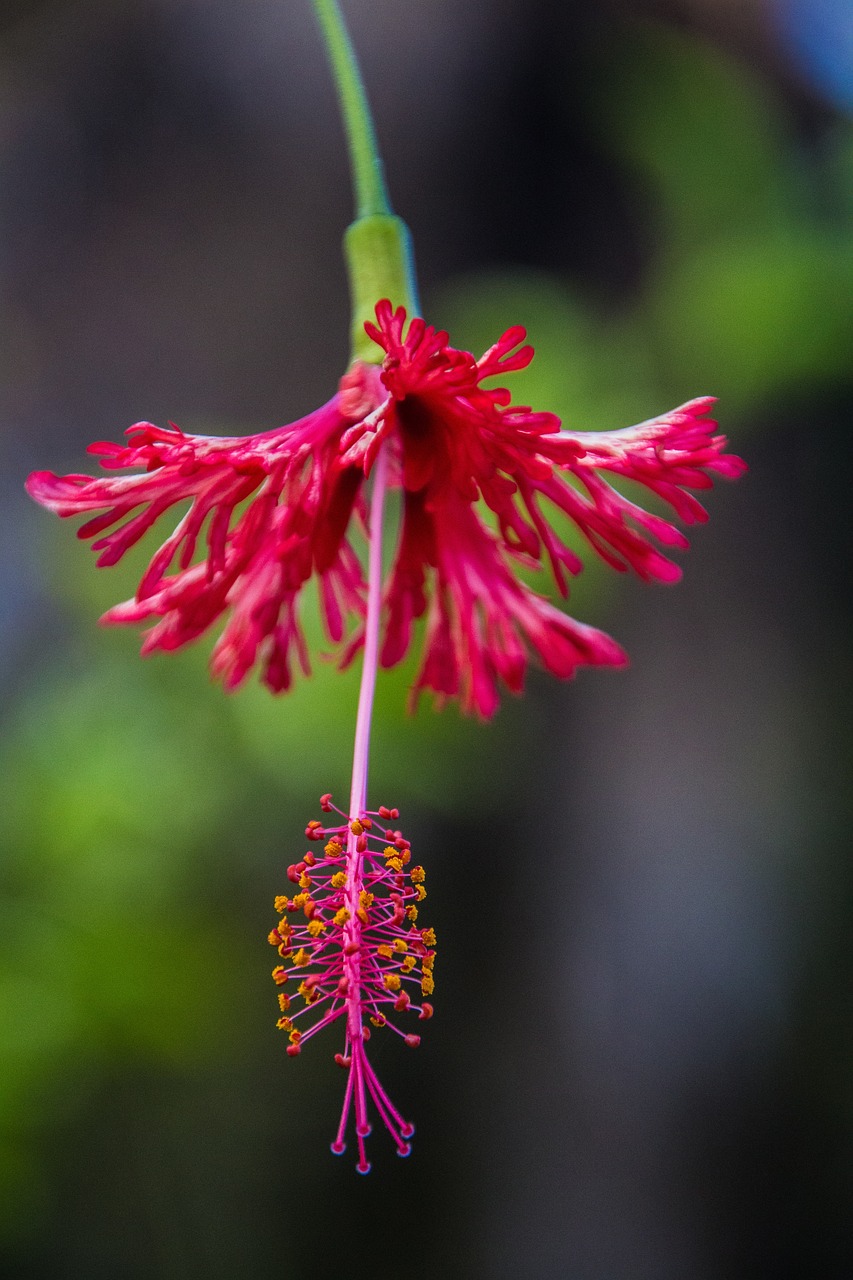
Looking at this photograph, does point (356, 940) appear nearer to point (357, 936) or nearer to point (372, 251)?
point (357, 936)

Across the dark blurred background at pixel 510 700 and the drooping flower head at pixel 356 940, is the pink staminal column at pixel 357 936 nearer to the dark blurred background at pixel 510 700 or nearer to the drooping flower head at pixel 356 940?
the drooping flower head at pixel 356 940

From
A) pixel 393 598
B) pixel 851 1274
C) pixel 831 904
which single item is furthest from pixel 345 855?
pixel 851 1274

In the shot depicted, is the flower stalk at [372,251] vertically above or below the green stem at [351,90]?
below

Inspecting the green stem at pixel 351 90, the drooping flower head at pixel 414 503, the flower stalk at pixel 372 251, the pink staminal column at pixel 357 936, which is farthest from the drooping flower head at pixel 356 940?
the green stem at pixel 351 90

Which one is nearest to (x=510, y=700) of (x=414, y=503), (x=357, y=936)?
(x=414, y=503)

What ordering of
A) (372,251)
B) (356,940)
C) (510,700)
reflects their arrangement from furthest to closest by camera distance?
1. (510,700)
2. (372,251)
3. (356,940)

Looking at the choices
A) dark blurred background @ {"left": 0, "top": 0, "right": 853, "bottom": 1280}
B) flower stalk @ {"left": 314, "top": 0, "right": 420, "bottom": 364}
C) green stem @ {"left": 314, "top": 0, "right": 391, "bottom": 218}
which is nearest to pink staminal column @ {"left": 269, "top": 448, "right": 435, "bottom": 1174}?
flower stalk @ {"left": 314, "top": 0, "right": 420, "bottom": 364}
